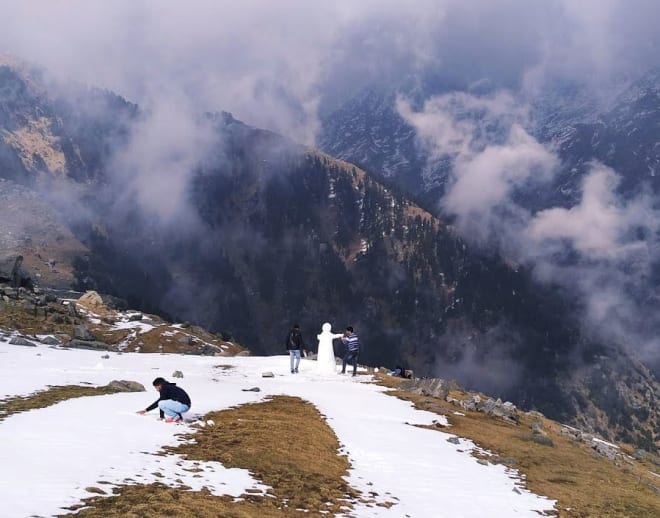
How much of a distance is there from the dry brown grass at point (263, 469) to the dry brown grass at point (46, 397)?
653 centimetres

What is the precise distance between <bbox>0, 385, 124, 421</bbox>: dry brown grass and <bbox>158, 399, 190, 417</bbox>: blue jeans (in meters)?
4.91

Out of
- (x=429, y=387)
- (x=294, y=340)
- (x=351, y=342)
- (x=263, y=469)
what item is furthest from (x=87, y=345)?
(x=263, y=469)

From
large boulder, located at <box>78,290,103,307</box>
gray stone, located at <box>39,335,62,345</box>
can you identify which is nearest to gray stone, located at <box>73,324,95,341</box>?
gray stone, located at <box>39,335,62,345</box>

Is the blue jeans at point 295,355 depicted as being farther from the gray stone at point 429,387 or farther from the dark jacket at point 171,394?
the dark jacket at point 171,394

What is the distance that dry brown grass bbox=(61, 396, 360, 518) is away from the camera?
11.2 m

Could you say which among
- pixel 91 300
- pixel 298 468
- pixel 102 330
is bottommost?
pixel 298 468

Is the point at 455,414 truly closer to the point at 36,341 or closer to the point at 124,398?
the point at 124,398

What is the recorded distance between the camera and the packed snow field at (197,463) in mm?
12570

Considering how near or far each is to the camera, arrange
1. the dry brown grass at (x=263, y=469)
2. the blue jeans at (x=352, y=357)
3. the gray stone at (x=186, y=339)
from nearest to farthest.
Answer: the dry brown grass at (x=263, y=469) < the blue jeans at (x=352, y=357) < the gray stone at (x=186, y=339)

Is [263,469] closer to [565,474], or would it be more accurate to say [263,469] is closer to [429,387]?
[565,474]

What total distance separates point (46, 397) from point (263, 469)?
1291cm

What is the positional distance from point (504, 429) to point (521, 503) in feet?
50.0

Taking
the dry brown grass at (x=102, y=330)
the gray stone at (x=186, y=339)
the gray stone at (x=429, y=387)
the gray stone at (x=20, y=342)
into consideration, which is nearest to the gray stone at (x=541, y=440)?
the gray stone at (x=429, y=387)

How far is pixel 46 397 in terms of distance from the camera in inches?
936
